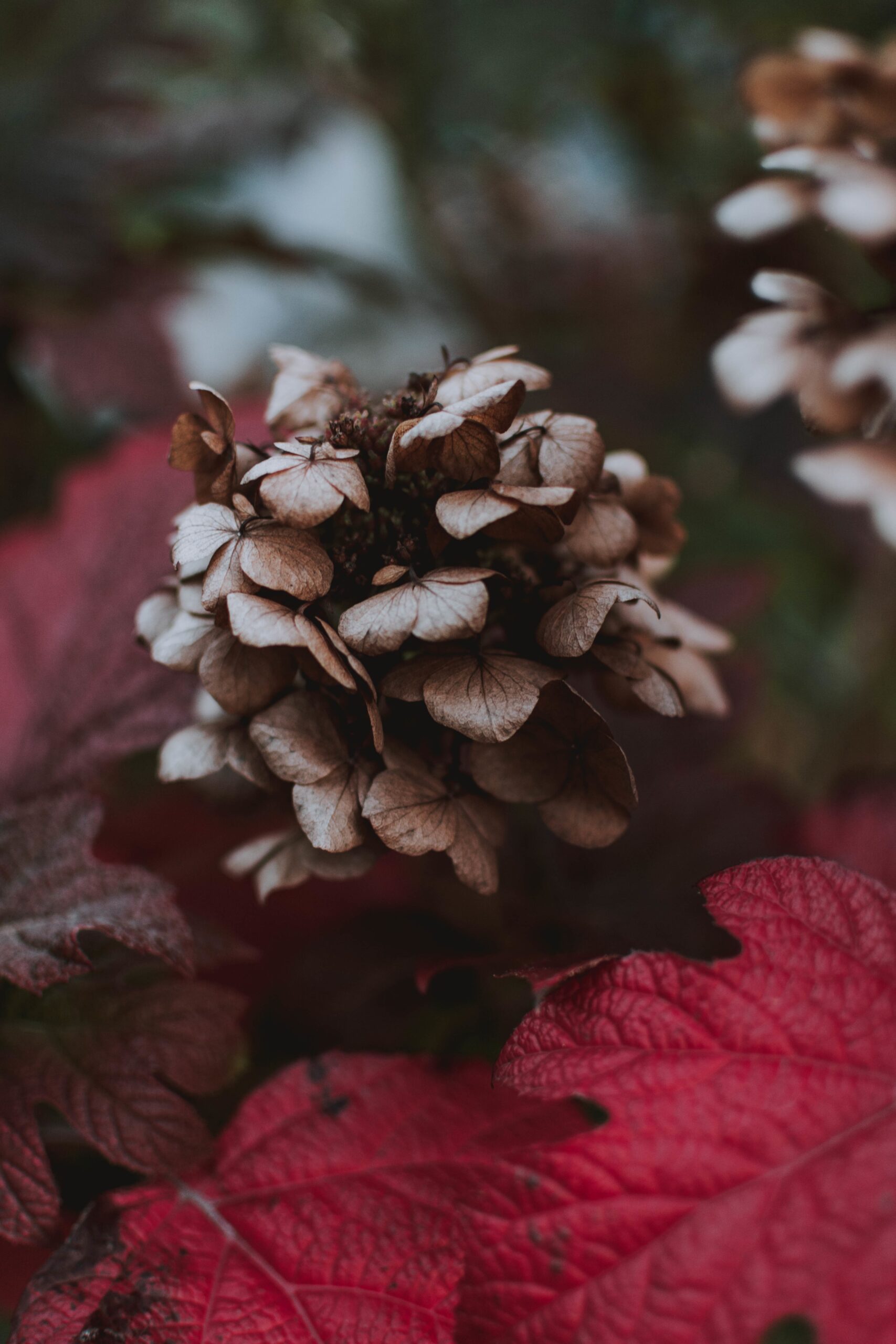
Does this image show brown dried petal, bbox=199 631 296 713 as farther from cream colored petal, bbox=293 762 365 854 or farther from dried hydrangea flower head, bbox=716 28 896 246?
dried hydrangea flower head, bbox=716 28 896 246

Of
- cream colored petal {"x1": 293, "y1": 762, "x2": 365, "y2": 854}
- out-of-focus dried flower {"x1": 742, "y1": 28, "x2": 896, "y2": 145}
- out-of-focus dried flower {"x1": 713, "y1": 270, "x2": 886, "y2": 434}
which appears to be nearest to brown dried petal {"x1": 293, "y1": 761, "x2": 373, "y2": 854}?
cream colored petal {"x1": 293, "y1": 762, "x2": 365, "y2": 854}

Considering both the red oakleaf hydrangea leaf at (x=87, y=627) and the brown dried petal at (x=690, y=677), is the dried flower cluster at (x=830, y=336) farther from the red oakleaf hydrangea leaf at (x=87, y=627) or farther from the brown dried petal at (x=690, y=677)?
the red oakleaf hydrangea leaf at (x=87, y=627)

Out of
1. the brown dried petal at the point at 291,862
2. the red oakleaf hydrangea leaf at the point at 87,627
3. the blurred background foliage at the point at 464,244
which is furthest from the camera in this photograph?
the blurred background foliage at the point at 464,244

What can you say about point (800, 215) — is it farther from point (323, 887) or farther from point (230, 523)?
point (323, 887)

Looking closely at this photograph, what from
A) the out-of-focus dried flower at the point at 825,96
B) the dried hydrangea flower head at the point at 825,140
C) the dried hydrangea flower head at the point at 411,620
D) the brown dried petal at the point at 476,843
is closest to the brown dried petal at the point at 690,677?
the dried hydrangea flower head at the point at 411,620

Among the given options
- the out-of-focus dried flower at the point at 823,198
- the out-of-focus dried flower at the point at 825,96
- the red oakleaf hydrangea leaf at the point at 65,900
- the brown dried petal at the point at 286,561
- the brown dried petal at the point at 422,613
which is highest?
the out-of-focus dried flower at the point at 825,96

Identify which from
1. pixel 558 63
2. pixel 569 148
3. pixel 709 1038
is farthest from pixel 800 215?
pixel 569 148
